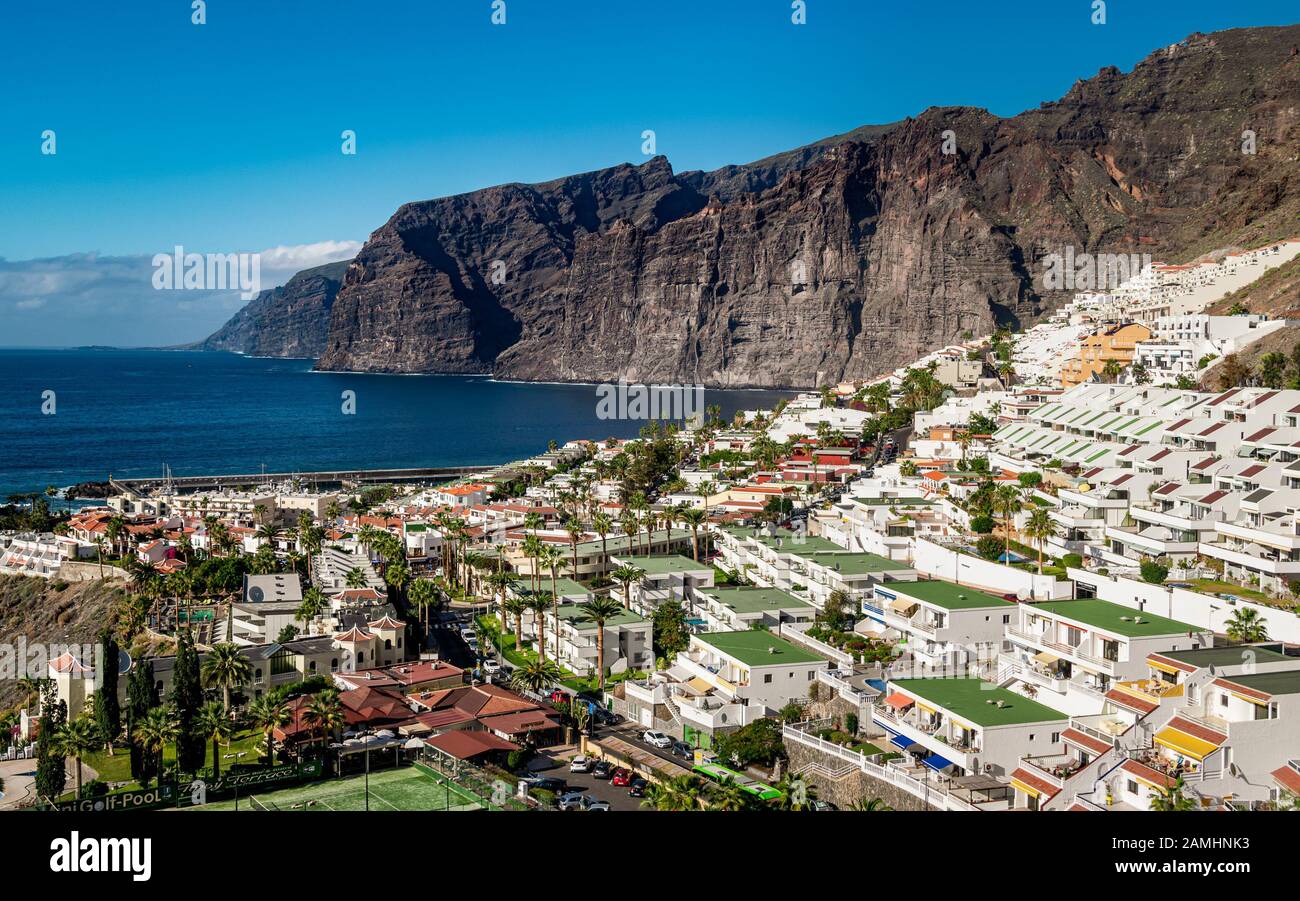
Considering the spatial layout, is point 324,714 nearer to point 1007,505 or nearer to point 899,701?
point 899,701

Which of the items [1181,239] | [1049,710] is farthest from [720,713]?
[1181,239]

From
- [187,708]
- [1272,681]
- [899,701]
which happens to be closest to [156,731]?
[187,708]

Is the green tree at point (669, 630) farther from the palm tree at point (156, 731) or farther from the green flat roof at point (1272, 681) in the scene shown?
the green flat roof at point (1272, 681)

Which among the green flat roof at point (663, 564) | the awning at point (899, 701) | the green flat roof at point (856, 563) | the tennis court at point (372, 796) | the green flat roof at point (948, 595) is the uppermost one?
the green flat roof at point (948, 595)

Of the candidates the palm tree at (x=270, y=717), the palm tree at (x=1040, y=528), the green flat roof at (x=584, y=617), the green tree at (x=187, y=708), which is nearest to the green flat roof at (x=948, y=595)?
the palm tree at (x=1040, y=528)

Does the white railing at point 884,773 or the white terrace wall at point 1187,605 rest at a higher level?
the white terrace wall at point 1187,605

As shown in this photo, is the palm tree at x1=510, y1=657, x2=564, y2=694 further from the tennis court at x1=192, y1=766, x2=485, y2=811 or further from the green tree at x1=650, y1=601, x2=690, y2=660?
the tennis court at x1=192, y1=766, x2=485, y2=811

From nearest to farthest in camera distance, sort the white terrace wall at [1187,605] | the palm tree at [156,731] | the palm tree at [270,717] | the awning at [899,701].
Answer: the white terrace wall at [1187,605] → the awning at [899,701] → the palm tree at [156,731] → the palm tree at [270,717]
